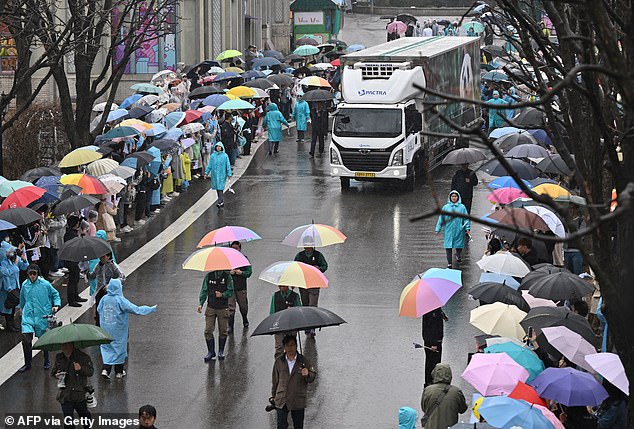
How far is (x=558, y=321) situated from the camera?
1291 centimetres

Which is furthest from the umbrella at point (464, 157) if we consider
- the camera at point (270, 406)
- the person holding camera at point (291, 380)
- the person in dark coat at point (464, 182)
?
the person holding camera at point (291, 380)

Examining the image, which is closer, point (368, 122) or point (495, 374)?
point (495, 374)

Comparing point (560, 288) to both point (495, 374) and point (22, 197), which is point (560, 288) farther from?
point (22, 197)

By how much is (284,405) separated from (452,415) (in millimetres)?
1925

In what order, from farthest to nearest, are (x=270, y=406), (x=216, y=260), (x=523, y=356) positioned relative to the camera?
(x=216, y=260)
(x=270, y=406)
(x=523, y=356)

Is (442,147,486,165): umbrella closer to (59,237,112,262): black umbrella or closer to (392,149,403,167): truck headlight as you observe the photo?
(392,149,403,167): truck headlight

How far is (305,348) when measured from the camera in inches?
681

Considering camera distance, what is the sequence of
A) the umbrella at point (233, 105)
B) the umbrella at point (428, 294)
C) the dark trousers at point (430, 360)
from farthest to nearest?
the umbrella at point (233, 105)
the dark trousers at point (430, 360)
the umbrella at point (428, 294)

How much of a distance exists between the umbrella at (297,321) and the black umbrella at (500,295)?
2168 millimetres

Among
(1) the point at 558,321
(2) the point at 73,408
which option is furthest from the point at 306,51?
(1) the point at 558,321

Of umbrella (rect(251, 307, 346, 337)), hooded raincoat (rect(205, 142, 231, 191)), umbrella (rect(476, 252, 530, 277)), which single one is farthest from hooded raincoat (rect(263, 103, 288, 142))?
umbrella (rect(251, 307, 346, 337))

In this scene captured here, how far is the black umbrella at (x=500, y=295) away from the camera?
14.4 m

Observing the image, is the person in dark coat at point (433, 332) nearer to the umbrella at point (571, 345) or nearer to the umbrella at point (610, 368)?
the umbrella at point (571, 345)

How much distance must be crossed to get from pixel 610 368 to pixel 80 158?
14.7 metres
